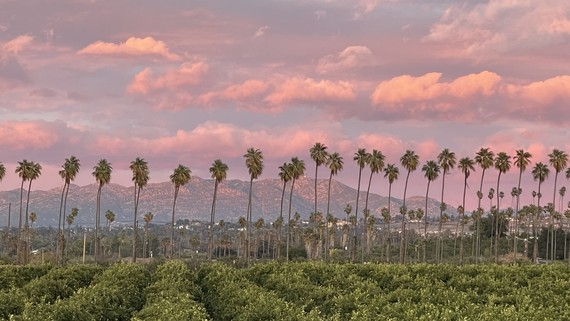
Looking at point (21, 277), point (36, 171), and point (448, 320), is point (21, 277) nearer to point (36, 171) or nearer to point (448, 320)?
point (448, 320)

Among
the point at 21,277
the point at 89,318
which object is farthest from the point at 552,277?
the point at 21,277

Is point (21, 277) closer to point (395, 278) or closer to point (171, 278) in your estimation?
point (171, 278)

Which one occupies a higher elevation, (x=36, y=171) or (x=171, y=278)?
(x=36, y=171)

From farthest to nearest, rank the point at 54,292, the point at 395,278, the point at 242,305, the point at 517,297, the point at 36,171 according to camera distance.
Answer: the point at 36,171, the point at 395,278, the point at 54,292, the point at 517,297, the point at 242,305

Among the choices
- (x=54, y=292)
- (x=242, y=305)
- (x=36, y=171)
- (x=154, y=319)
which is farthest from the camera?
(x=36, y=171)

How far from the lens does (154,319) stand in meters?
51.8

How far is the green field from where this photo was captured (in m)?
60.4

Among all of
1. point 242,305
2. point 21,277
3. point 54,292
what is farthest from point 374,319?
point 21,277

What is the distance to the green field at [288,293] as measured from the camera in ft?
198

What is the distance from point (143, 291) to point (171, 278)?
6.63 m

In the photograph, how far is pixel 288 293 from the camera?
8412 centimetres

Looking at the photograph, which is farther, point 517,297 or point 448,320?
point 517,297

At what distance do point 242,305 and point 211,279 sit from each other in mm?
20592

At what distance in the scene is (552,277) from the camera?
96375 millimetres
